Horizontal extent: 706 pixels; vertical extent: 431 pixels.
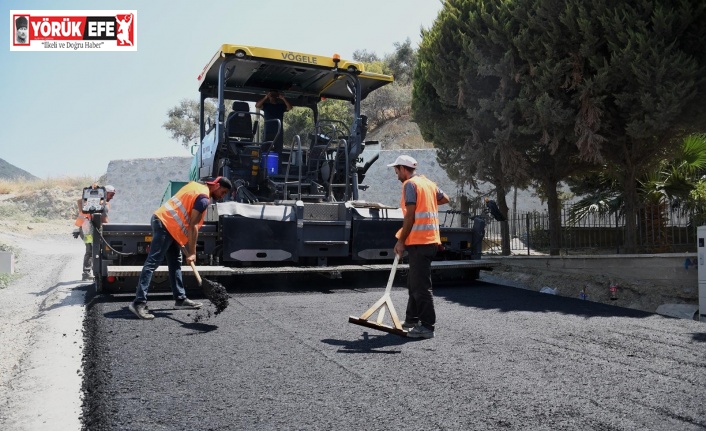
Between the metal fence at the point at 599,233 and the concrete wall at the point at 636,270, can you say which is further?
the metal fence at the point at 599,233

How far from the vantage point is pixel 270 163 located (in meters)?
8.27

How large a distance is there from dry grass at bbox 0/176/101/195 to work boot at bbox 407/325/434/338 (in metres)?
34.9

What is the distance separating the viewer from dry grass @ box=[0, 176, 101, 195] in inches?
1437

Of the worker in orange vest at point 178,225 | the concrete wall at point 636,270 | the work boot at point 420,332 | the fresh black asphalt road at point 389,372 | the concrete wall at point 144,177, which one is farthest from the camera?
the concrete wall at point 144,177

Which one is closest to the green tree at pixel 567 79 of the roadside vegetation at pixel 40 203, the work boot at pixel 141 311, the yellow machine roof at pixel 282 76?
the yellow machine roof at pixel 282 76

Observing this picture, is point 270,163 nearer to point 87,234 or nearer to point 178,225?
point 178,225

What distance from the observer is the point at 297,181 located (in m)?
8.33

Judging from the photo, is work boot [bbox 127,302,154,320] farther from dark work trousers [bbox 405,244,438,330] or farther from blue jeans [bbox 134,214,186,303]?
dark work trousers [bbox 405,244,438,330]

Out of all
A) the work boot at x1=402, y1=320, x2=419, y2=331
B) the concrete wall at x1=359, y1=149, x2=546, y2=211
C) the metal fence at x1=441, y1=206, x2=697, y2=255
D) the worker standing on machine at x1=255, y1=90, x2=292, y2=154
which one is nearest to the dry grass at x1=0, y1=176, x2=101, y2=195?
the concrete wall at x1=359, y1=149, x2=546, y2=211

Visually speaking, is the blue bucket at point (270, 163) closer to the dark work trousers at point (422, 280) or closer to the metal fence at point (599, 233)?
the metal fence at point (599, 233)

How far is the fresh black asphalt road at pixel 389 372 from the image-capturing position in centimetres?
315

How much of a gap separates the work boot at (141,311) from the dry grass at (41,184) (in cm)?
3315

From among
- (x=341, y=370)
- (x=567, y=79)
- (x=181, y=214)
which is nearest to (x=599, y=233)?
(x=567, y=79)

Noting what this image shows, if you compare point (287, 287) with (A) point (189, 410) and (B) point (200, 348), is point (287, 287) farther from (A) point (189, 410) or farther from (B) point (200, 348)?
(A) point (189, 410)
